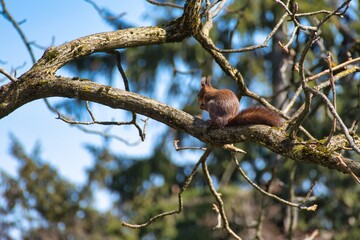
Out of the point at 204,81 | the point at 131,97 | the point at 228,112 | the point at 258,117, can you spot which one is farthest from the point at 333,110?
the point at 204,81

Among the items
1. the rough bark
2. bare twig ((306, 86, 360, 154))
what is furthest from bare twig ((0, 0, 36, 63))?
bare twig ((306, 86, 360, 154))

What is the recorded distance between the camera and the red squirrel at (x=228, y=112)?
3494 mm

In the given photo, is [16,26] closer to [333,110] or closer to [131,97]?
[131,97]

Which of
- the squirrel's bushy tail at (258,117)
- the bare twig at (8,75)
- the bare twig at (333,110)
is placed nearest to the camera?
the bare twig at (333,110)

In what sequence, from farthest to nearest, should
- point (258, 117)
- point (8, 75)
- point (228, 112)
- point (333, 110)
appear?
point (228, 112) < point (258, 117) < point (8, 75) < point (333, 110)

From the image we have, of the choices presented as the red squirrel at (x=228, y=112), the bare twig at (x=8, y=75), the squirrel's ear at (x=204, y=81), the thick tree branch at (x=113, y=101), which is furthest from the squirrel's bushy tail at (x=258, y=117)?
Answer: the squirrel's ear at (x=204, y=81)

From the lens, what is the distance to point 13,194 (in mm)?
15227

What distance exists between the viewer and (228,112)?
14.2ft

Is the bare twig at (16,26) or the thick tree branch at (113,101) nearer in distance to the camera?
the thick tree branch at (113,101)

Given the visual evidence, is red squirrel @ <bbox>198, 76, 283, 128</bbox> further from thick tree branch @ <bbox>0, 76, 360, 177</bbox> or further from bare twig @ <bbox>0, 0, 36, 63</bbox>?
bare twig @ <bbox>0, 0, 36, 63</bbox>

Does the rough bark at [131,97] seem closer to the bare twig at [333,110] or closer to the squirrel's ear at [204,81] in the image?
the bare twig at [333,110]

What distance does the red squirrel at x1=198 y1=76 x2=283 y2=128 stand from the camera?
11.5 feet

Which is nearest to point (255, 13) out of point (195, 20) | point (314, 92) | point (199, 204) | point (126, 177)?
point (199, 204)

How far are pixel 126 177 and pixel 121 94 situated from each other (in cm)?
1276
